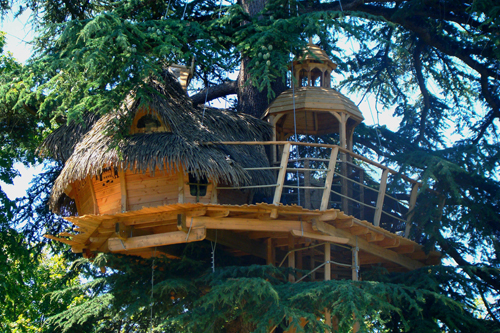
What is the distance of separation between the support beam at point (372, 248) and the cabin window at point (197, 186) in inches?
75.0

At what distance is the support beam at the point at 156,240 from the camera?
11.1m

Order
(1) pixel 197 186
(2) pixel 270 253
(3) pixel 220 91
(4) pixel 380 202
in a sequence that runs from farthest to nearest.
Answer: (3) pixel 220 91, (2) pixel 270 253, (4) pixel 380 202, (1) pixel 197 186

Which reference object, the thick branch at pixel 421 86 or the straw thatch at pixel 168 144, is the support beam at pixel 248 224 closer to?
the straw thatch at pixel 168 144

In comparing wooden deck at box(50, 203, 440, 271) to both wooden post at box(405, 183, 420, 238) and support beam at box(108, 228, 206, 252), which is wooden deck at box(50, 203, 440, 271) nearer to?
support beam at box(108, 228, 206, 252)

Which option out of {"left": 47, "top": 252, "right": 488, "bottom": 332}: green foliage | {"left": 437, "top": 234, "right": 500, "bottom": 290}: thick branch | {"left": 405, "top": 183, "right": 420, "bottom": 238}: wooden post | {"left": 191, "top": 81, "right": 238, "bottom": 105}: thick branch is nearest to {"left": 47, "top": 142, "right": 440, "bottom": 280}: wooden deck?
{"left": 405, "top": 183, "right": 420, "bottom": 238}: wooden post

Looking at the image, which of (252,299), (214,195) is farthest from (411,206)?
(252,299)

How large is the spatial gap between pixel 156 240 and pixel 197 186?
1113 millimetres

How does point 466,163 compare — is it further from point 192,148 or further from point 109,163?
point 109,163

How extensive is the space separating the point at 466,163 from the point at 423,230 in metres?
1.67

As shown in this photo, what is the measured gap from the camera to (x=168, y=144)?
11.4m

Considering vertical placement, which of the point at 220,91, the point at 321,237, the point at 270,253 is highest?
the point at 220,91

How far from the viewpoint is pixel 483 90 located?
15.1 metres

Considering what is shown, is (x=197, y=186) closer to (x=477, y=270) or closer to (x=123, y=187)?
(x=123, y=187)

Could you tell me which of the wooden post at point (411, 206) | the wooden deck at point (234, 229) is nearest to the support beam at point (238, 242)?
the wooden deck at point (234, 229)
